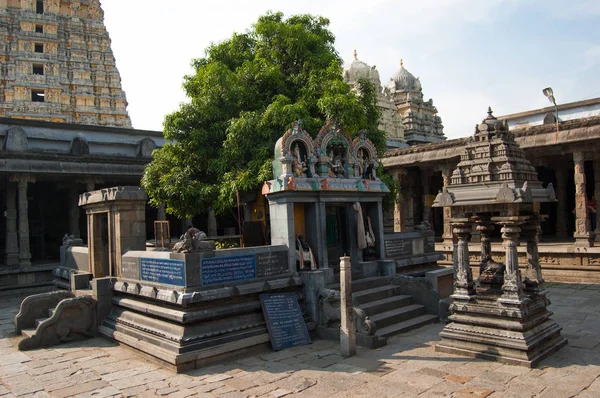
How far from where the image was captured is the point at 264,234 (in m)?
14.6

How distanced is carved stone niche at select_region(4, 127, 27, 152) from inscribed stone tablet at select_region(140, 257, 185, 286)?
12590 millimetres

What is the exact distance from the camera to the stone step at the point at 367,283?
40.2 feet

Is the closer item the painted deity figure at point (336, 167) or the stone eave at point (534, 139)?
the painted deity figure at point (336, 167)

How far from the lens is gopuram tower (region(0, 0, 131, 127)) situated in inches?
1421

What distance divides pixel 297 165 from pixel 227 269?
3.44m

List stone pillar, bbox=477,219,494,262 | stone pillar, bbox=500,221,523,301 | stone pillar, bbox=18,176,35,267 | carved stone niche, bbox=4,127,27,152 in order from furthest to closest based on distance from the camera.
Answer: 1. carved stone niche, bbox=4,127,27,152
2. stone pillar, bbox=18,176,35,267
3. stone pillar, bbox=477,219,494,262
4. stone pillar, bbox=500,221,523,301

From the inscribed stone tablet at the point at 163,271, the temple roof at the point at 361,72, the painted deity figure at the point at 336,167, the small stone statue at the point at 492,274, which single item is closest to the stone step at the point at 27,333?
the inscribed stone tablet at the point at 163,271

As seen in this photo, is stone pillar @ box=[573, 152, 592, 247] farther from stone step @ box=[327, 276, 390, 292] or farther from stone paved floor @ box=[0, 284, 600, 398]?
stone step @ box=[327, 276, 390, 292]

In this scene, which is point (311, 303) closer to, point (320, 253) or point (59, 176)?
point (320, 253)

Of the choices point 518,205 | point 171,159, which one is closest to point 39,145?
point 171,159

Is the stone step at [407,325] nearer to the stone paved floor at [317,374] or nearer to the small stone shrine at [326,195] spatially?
the stone paved floor at [317,374]

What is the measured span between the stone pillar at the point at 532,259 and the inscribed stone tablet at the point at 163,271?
694 centimetres

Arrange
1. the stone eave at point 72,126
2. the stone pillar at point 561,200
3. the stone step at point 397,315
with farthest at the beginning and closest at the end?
the stone pillar at point 561,200, the stone eave at point 72,126, the stone step at point 397,315

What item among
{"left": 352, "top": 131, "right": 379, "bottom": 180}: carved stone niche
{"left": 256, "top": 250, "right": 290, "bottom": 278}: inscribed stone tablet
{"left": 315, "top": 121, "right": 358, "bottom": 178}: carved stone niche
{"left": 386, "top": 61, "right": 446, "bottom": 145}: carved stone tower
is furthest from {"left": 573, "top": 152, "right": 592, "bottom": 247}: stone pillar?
{"left": 386, "top": 61, "right": 446, "bottom": 145}: carved stone tower
